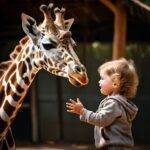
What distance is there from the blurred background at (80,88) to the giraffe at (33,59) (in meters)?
6.10

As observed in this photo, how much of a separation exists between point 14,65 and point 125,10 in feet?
16.3

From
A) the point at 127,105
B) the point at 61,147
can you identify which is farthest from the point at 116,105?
the point at 61,147

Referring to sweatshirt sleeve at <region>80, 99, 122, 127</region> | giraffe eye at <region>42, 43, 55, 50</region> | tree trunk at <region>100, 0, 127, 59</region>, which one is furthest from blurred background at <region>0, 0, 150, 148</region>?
sweatshirt sleeve at <region>80, 99, 122, 127</region>

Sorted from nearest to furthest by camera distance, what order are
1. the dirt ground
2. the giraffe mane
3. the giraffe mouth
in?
the giraffe mouth, the giraffe mane, the dirt ground

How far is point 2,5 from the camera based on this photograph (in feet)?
38.8

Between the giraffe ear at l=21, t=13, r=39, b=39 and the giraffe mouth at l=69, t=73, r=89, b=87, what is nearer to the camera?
the giraffe mouth at l=69, t=73, r=89, b=87

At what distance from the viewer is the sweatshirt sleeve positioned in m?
4.96

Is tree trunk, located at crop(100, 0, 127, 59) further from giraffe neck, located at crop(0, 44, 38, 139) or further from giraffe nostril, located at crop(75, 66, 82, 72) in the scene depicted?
giraffe nostril, located at crop(75, 66, 82, 72)

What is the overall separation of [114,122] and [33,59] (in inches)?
32.2

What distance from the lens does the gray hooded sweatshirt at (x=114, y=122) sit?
5.00 m

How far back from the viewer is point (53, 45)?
5184 mm

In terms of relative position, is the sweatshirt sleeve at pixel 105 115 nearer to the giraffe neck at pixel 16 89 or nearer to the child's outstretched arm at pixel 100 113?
the child's outstretched arm at pixel 100 113

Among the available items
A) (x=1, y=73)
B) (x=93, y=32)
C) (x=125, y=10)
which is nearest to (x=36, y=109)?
(x=93, y=32)

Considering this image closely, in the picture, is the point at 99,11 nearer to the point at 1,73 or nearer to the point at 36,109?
the point at 36,109
